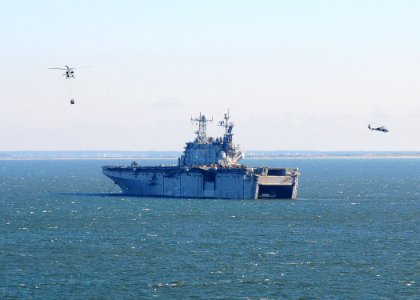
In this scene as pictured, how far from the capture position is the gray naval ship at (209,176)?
390 ft

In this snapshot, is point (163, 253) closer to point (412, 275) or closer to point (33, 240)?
point (33, 240)

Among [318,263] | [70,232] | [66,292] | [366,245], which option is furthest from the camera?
[70,232]

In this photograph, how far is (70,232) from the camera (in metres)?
85.1

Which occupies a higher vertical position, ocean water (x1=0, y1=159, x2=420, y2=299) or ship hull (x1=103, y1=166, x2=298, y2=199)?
ship hull (x1=103, y1=166, x2=298, y2=199)

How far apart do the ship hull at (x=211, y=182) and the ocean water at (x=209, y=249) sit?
8.51ft

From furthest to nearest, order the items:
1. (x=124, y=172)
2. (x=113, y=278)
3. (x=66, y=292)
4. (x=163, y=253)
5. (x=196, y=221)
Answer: (x=124, y=172) → (x=196, y=221) → (x=163, y=253) → (x=113, y=278) → (x=66, y=292)

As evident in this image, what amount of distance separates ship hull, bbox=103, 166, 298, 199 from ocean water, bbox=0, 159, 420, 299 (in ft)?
8.51

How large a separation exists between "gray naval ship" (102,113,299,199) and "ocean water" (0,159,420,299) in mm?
2759

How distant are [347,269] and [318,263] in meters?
2.85

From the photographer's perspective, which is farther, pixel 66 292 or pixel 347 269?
pixel 347 269

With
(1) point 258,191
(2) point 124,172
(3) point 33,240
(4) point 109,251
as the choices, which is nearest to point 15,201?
(2) point 124,172

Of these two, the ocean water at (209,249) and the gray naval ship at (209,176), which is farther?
the gray naval ship at (209,176)

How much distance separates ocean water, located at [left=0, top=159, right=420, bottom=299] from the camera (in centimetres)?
5753

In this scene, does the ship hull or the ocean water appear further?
the ship hull
